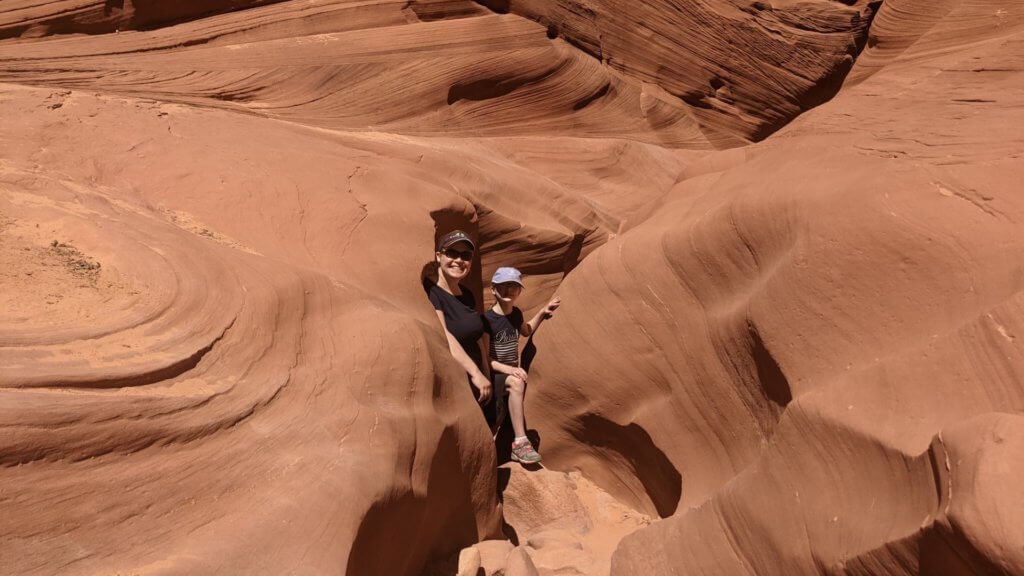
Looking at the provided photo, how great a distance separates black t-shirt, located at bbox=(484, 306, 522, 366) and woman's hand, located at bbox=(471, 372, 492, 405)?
42 centimetres

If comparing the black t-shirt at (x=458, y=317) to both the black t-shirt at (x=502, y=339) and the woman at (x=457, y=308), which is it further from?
the black t-shirt at (x=502, y=339)

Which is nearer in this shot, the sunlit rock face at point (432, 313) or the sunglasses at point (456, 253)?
the sunlit rock face at point (432, 313)

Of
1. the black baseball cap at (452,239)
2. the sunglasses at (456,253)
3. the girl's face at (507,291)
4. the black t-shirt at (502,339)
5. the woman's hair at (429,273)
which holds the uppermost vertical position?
the black baseball cap at (452,239)

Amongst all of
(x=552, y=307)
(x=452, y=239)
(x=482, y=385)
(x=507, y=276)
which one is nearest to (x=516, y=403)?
(x=482, y=385)

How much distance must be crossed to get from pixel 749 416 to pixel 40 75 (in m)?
4.15

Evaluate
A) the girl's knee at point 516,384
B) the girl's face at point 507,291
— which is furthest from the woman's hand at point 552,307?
the girl's knee at point 516,384

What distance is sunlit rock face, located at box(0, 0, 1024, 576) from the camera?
2.42m

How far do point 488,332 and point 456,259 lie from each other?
1.59 feet

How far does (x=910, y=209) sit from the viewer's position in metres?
2.94

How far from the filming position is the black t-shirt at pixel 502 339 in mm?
4531

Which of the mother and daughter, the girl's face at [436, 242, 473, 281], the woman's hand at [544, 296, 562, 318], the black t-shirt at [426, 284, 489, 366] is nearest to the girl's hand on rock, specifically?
the mother and daughter

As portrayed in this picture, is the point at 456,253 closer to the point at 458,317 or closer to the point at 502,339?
the point at 458,317

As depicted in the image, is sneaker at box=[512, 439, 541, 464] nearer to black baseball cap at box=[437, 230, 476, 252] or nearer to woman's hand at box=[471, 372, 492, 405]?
woman's hand at box=[471, 372, 492, 405]

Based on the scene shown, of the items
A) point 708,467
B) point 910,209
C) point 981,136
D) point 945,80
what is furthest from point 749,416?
point 945,80
